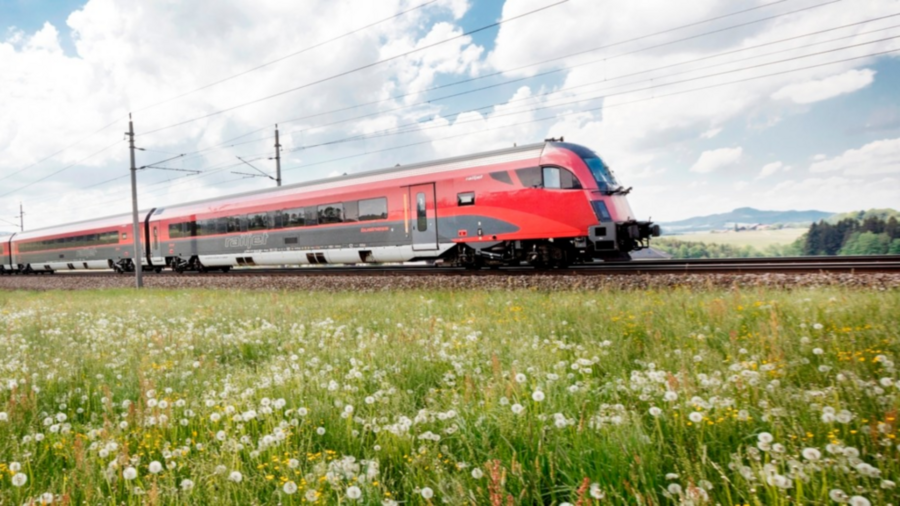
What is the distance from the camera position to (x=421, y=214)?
1562 centimetres

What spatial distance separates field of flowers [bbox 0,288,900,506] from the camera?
7.23 feet

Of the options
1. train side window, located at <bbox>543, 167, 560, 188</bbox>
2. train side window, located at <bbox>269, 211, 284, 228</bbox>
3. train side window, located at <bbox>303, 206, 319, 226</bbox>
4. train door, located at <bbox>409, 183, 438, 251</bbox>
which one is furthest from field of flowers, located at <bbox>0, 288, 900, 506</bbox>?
train side window, located at <bbox>269, 211, 284, 228</bbox>

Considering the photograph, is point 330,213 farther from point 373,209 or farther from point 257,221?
point 257,221

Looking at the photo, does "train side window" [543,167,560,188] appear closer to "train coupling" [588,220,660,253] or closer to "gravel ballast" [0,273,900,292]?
"train coupling" [588,220,660,253]

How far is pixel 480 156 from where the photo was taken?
14523 millimetres

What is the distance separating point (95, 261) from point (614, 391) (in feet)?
122

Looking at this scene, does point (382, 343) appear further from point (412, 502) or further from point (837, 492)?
point (837, 492)

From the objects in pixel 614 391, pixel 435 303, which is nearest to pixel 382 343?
pixel 614 391

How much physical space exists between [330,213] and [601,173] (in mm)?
9802

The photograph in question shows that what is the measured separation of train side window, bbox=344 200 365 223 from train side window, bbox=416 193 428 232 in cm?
285

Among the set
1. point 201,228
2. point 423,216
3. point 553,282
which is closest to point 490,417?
point 553,282

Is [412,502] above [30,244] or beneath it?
beneath

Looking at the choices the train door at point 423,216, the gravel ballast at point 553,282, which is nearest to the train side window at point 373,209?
the train door at point 423,216

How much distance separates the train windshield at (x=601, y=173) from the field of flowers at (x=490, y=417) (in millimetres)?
7281
